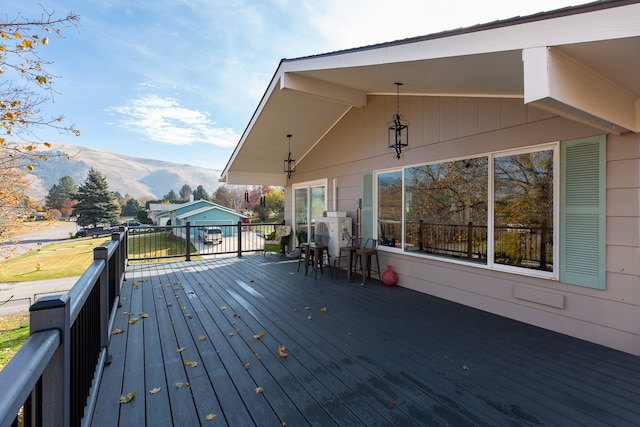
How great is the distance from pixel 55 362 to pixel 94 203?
3561 cm

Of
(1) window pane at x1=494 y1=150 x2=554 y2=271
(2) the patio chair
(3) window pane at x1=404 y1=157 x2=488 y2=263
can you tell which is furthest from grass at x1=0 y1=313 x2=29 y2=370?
(1) window pane at x1=494 y1=150 x2=554 y2=271

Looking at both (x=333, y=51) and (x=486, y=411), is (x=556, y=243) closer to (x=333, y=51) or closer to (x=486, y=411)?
(x=486, y=411)

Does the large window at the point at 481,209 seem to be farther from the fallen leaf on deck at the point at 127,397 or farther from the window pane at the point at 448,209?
the fallen leaf on deck at the point at 127,397

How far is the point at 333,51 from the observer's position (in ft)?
12.2

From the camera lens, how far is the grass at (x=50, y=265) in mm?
13876

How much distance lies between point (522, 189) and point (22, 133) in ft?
21.1

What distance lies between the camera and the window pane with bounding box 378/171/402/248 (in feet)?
17.1

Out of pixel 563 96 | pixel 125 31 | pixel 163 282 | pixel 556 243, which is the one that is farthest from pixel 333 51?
pixel 125 31

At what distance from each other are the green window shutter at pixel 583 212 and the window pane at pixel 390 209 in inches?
94.0

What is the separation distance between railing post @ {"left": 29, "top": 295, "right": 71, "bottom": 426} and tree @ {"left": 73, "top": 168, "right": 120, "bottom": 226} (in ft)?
115

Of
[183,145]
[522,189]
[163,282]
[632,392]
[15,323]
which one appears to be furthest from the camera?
[183,145]

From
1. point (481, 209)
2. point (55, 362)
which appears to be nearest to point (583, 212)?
point (481, 209)

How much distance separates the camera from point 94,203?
96.5ft

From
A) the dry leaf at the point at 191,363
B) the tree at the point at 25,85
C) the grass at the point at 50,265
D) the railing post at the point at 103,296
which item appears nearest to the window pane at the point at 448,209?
the dry leaf at the point at 191,363
